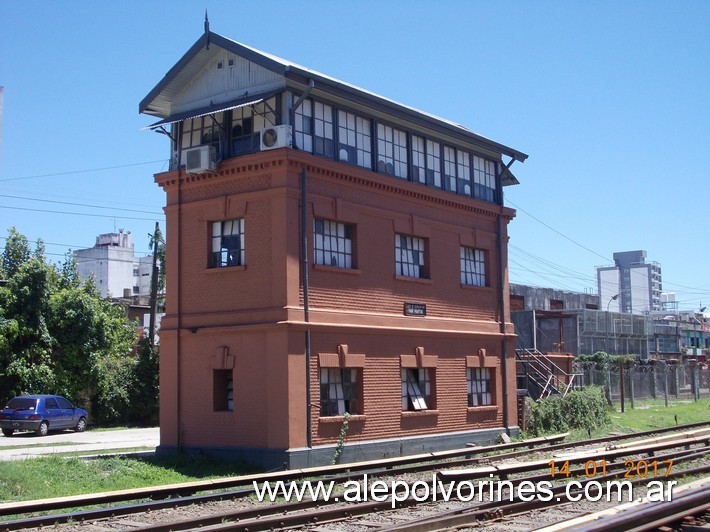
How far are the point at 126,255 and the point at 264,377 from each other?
66813mm

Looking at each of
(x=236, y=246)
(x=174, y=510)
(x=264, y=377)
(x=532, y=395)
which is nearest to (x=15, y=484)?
(x=174, y=510)

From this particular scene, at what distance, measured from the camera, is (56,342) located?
38812 millimetres

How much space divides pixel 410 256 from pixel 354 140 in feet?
13.3

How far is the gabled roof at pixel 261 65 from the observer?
20.6 meters

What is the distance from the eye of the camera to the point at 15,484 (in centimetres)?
1605

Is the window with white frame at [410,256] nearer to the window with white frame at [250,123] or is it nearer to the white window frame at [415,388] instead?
the white window frame at [415,388]

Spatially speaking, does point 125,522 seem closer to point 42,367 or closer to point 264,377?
point 264,377

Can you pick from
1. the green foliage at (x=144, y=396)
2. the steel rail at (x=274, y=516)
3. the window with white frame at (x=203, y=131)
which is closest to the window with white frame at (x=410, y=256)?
the window with white frame at (x=203, y=131)

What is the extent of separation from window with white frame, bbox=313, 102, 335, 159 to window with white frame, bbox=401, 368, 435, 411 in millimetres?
6551

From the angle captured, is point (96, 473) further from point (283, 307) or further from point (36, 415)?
point (36, 415)

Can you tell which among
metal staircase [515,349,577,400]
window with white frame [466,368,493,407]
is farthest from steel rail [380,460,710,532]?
metal staircase [515,349,577,400]

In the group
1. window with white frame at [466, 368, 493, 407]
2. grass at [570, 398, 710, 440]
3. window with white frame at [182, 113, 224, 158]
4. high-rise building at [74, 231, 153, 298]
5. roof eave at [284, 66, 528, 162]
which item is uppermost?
high-rise building at [74, 231, 153, 298]

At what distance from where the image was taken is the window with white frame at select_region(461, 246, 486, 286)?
27.4 metres

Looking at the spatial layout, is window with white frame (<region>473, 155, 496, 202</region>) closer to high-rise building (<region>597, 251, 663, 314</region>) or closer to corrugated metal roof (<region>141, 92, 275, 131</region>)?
corrugated metal roof (<region>141, 92, 275, 131</region>)
